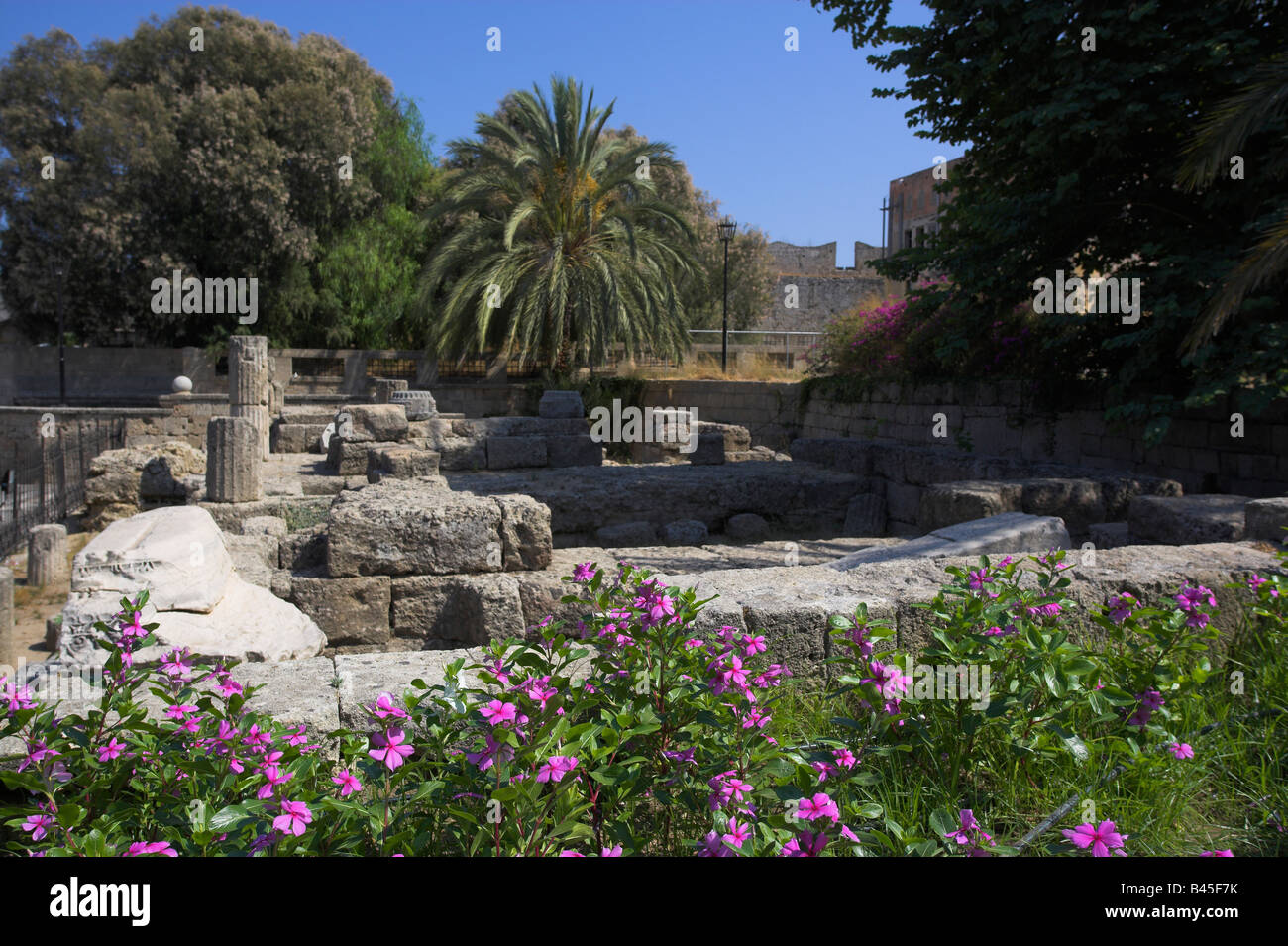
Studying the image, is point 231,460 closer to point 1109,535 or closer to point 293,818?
point 293,818

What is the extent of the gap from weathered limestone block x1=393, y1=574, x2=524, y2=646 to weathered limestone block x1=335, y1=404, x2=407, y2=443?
5806 mm

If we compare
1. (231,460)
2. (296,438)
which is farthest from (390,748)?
(296,438)

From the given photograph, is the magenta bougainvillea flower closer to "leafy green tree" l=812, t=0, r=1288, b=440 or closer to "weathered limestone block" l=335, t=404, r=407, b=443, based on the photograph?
"leafy green tree" l=812, t=0, r=1288, b=440

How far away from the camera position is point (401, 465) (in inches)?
349

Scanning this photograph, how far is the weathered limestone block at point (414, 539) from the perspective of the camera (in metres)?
4.96

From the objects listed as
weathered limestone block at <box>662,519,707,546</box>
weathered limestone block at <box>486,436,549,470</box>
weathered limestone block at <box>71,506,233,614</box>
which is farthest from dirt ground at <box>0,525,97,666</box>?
weathered limestone block at <box>662,519,707,546</box>

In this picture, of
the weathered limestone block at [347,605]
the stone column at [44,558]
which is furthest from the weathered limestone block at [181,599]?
the stone column at [44,558]

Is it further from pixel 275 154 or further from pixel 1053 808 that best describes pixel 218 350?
pixel 1053 808

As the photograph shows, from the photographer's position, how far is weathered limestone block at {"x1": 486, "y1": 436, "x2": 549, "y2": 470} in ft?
37.8

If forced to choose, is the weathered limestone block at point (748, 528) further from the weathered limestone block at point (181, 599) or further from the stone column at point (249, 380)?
the stone column at point (249, 380)

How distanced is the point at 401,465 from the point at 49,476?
23.7 ft

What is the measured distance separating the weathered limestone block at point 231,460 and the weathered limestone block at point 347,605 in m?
3.05

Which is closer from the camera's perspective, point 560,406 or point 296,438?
point 560,406

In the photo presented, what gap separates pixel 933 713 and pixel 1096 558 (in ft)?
6.56
